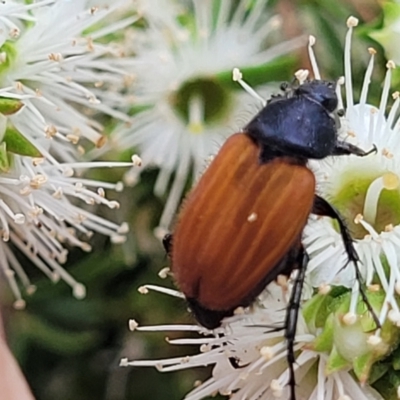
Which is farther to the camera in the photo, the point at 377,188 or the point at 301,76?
the point at 301,76

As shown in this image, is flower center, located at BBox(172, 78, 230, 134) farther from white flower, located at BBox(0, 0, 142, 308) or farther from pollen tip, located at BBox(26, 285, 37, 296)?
pollen tip, located at BBox(26, 285, 37, 296)

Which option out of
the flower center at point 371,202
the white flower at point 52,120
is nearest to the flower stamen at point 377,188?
the flower center at point 371,202

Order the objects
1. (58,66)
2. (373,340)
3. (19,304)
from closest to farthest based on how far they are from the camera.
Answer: (373,340)
(58,66)
(19,304)

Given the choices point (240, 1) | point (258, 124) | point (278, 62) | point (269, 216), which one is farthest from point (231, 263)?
point (240, 1)

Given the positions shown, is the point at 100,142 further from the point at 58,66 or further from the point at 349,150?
the point at 349,150

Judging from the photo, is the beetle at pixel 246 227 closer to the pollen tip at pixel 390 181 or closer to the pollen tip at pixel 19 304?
the pollen tip at pixel 390 181

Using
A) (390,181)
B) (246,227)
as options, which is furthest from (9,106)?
(390,181)

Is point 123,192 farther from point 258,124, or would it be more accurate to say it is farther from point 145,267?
point 258,124
